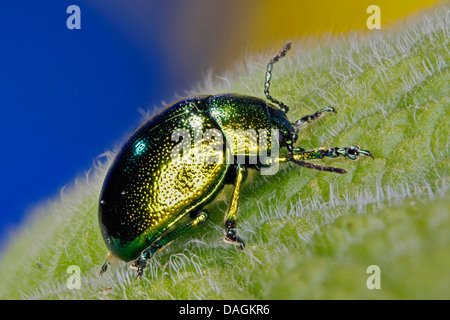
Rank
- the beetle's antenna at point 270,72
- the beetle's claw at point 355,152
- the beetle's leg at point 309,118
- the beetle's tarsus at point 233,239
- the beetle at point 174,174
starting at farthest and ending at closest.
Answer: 1. the beetle's antenna at point 270,72
2. the beetle's leg at point 309,118
3. the beetle at point 174,174
4. the beetle's claw at point 355,152
5. the beetle's tarsus at point 233,239

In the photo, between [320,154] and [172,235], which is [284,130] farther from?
[172,235]

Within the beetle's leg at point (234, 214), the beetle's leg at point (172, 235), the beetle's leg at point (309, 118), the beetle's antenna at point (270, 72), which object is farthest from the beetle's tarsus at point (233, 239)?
the beetle's antenna at point (270, 72)

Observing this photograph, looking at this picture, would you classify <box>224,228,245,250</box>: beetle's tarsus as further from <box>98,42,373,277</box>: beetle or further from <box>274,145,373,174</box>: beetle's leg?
<box>274,145,373,174</box>: beetle's leg

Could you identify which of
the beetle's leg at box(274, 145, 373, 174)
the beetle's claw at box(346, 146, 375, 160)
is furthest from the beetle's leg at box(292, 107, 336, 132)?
the beetle's claw at box(346, 146, 375, 160)

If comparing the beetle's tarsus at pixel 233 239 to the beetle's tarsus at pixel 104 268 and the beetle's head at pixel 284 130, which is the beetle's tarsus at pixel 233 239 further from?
the beetle's tarsus at pixel 104 268

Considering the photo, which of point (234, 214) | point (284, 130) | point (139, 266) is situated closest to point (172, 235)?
point (139, 266)
